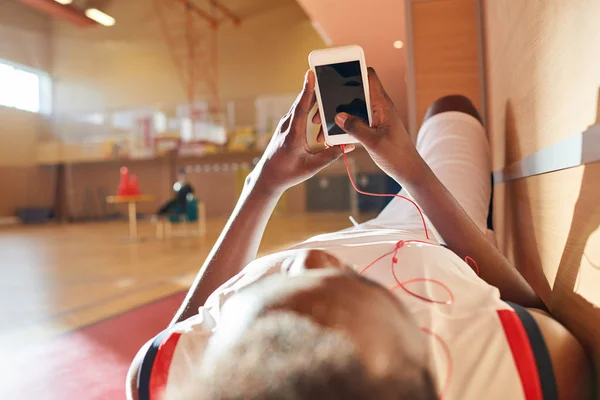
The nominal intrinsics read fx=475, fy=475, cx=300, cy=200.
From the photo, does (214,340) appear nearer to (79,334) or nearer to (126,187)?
(79,334)

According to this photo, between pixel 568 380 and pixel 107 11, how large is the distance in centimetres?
1022

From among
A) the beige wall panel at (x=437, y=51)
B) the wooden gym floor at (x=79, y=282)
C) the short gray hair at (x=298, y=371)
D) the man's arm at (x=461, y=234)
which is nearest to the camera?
the short gray hair at (x=298, y=371)

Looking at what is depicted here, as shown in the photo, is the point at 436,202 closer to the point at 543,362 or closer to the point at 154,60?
the point at 543,362

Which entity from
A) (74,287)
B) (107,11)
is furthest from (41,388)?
(107,11)

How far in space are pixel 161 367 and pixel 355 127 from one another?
0.37 m

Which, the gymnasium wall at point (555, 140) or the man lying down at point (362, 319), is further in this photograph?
the gymnasium wall at point (555, 140)

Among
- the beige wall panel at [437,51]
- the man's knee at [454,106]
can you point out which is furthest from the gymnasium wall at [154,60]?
the man's knee at [454,106]

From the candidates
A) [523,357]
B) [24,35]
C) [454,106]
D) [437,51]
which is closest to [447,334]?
[523,357]

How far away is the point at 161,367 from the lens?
0.48m

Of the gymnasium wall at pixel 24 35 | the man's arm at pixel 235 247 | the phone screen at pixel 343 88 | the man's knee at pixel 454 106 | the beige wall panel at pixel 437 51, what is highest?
the gymnasium wall at pixel 24 35

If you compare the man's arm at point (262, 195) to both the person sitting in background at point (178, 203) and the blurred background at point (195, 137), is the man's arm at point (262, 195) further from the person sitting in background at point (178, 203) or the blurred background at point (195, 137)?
the person sitting in background at point (178, 203)

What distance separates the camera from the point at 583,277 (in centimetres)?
55

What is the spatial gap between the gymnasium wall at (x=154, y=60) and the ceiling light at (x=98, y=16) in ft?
2.04

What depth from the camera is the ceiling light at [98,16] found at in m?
8.05
